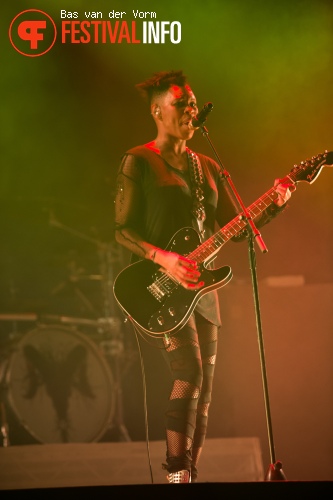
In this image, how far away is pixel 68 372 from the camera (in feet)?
14.4

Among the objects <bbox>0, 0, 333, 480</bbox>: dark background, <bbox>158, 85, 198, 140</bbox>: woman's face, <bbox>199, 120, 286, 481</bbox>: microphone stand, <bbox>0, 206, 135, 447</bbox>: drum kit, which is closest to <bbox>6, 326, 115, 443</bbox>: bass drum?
<bbox>0, 206, 135, 447</bbox>: drum kit

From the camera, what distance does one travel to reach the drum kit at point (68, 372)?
4262 mm

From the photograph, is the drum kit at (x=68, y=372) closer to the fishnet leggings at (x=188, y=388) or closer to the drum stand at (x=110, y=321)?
the drum stand at (x=110, y=321)

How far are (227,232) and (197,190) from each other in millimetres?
273

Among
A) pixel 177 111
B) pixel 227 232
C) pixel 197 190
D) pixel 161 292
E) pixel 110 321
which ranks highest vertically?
pixel 177 111

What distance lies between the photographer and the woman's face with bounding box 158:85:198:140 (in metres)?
3.63

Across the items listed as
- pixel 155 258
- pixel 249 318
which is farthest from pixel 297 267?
pixel 155 258

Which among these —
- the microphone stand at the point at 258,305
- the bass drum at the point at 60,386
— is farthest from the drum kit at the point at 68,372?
the microphone stand at the point at 258,305

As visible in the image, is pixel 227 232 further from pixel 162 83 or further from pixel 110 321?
pixel 110 321

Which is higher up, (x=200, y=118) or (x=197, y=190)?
(x=200, y=118)

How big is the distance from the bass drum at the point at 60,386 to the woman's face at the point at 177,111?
1.61 metres

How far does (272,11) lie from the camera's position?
13.9 feet
